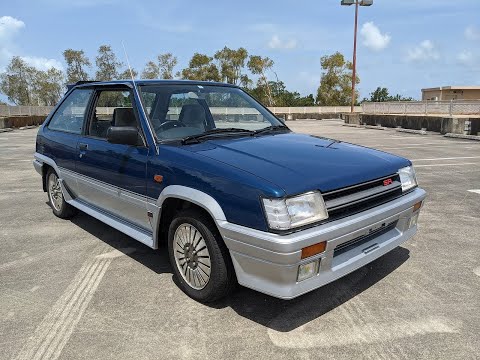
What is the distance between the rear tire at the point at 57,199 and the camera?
5219 mm

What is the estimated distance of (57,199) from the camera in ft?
17.7

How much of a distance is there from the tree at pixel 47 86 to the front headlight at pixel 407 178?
64.6m

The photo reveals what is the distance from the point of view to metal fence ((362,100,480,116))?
22.4 m

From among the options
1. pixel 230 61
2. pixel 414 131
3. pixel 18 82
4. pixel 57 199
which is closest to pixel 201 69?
pixel 230 61

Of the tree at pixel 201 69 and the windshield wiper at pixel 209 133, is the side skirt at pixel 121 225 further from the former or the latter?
the tree at pixel 201 69

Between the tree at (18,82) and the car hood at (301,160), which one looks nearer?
the car hood at (301,160)

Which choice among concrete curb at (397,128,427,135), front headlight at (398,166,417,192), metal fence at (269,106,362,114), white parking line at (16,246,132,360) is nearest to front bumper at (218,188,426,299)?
front headlight at (398,166,417,192)

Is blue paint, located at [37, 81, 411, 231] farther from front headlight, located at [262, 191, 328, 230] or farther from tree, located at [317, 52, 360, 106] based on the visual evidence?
tree, located at [317, 52, 360, 106]

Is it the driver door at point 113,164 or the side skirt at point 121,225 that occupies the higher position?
the driver door at point 113,164

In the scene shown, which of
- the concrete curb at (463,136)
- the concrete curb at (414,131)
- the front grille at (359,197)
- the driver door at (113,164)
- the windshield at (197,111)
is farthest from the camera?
the concrete curb at (414,131)

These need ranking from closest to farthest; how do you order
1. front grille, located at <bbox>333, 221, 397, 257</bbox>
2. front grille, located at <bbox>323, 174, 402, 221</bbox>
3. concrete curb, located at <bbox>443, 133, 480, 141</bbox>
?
front grille, located at <bbox>323, 174, 402, 221</bbox>
front grille, located at <bbox>333, 221, 397, 257</bbox>
concrete curb, located at <bbox>443, 133, 480, 141</bbox>

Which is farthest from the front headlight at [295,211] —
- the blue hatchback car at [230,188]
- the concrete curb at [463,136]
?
the concrete curb at [463,136]

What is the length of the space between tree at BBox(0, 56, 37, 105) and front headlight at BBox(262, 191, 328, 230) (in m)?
65.3

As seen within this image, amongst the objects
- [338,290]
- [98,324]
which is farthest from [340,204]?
[98,324]
